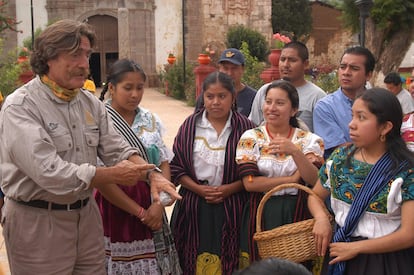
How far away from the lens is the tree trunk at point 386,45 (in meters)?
16.2

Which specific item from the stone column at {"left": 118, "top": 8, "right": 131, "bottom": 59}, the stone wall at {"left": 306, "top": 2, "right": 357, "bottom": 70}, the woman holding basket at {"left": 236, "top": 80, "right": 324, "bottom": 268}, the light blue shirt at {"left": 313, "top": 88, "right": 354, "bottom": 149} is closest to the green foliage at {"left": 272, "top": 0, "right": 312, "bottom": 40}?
the stone wall at {"left": 306, "top": 2, "right": 357, "bottom": 70}

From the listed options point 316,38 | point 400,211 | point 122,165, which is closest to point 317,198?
point 400,211

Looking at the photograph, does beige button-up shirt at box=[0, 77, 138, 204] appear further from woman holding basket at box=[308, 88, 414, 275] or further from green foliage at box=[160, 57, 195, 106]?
green foliage at box=[160, 57, 195, 106]

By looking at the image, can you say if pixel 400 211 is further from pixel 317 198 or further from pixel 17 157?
pixel 17 157

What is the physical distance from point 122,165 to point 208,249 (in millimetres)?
1237

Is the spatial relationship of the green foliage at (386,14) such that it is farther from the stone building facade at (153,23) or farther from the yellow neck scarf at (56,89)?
the yellow neck scarf at (56,89)

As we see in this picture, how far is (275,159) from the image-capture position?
3.43m

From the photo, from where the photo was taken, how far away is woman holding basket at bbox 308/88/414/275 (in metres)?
2.53

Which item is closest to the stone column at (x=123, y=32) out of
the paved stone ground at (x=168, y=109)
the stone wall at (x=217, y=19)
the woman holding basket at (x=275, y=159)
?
the stone wall at (x=217, y=19)

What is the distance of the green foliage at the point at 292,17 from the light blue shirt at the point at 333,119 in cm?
2609

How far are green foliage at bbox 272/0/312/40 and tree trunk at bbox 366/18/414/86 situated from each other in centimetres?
1253

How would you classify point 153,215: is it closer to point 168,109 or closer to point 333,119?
point 333,119

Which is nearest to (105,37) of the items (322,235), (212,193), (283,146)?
(212,193)

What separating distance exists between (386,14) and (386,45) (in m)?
1.59
